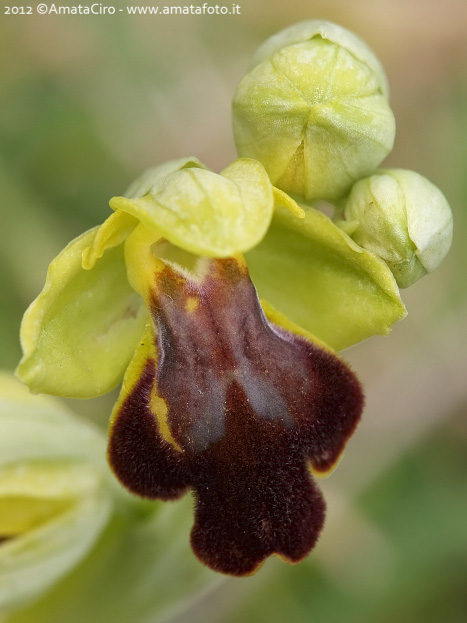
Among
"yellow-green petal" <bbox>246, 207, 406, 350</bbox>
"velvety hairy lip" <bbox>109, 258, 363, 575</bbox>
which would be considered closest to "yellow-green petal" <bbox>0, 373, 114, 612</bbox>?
"velvety hairy lip" <bbox>109, 258, 363, 575</bbox>

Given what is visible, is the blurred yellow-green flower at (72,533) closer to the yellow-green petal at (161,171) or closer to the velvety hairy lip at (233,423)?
the velvety hairy lip at (233,423)

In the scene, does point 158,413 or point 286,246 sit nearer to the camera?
point 158,413

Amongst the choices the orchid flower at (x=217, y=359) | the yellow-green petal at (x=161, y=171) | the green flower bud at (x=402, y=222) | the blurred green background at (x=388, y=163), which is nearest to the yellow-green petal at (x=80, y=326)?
the orchid flower at (x=217, y=359)

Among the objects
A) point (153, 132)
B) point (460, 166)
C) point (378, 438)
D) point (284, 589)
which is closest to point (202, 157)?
point (153, 132)

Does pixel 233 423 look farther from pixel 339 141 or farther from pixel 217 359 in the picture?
pixel 339 141

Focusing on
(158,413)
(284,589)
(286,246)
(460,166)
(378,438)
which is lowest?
(284,589)

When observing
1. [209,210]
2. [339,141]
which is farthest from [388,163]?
[209,210]

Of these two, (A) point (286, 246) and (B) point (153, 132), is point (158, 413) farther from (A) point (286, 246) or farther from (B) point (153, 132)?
(B) point (153, 132)
